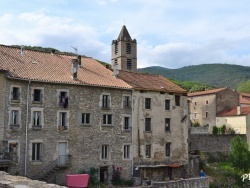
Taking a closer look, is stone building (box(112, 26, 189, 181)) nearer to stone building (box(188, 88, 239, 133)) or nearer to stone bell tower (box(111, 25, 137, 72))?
stone bell tower (box(111, 25, 137, 72))

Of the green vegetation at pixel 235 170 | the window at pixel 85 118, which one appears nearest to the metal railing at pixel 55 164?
the window at pixel 85 118

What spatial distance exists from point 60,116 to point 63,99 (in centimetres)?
149

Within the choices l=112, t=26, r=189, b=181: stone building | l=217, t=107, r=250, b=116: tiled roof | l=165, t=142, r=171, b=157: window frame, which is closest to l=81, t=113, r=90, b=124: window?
l=112, t=26, r=189, b=181: stone building

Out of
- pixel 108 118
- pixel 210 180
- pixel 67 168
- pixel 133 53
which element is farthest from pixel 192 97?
pixel 67 168

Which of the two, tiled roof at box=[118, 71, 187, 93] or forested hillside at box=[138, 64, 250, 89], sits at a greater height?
forested hillside at box=[138, 64, 250, 89]

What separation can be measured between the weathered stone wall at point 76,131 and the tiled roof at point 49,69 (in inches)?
23.9

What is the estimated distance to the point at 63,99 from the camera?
33.5 m

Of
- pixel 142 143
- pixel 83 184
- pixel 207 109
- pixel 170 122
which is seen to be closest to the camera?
pixel 83 184

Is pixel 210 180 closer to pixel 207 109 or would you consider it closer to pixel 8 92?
pixel 8 92

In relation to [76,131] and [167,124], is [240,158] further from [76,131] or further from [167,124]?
[76,131]

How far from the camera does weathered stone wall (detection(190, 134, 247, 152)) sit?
1881 inches

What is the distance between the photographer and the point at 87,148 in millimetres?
34469

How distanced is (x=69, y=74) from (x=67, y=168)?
8.40 meters

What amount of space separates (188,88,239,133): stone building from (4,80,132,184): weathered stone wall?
32.3 m
